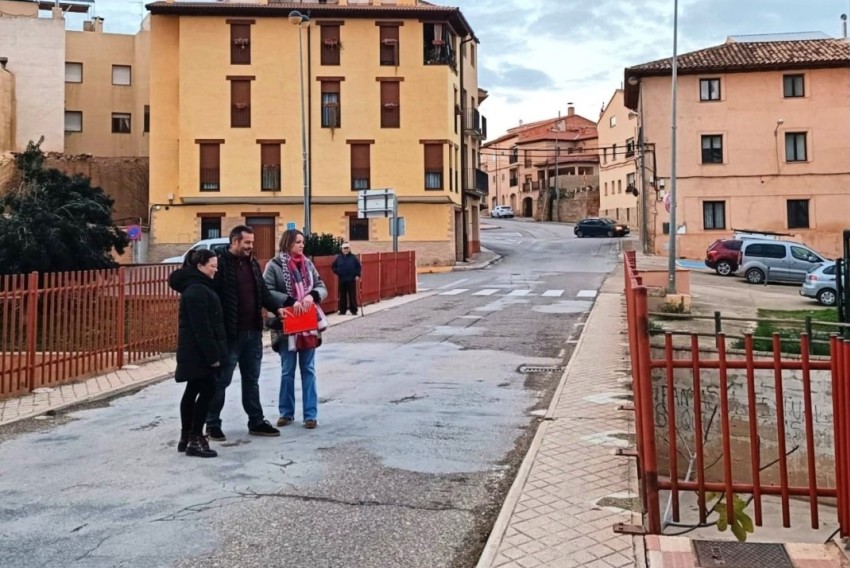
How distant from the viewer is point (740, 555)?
4.14m

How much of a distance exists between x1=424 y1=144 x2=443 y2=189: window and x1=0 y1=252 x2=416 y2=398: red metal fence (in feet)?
94.4

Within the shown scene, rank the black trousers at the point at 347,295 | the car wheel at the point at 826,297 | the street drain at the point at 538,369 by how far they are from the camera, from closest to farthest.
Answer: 1. the street drain at the point at 538,369
2. the black trousers at the point at 347,295
3. the car wheel at the point at 826,297

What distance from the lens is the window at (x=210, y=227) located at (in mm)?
39625

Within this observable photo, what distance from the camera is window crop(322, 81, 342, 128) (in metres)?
40.3

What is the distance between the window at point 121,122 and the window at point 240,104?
12.3 meters

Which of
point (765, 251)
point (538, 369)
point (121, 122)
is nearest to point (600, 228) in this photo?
point (765, 251)

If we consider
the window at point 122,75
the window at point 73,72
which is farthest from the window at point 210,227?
the window at point 73,72

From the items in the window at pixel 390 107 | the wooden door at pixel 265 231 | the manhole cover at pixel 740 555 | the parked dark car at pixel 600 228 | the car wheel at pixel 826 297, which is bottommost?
the manhole cover at pixel 740 555

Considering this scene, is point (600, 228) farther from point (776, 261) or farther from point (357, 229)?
point (776, 261)

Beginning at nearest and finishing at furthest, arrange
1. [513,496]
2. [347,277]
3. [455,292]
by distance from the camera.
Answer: [513,496] < [347,277] < [455,292]

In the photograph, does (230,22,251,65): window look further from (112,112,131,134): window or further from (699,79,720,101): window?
(699,79,720,101): window

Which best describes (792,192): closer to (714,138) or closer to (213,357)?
(714,138)

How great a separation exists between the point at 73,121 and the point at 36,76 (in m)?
4.43

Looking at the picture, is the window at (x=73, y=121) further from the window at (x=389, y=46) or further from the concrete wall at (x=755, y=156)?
the concrete wall at (x=755, y=156)
